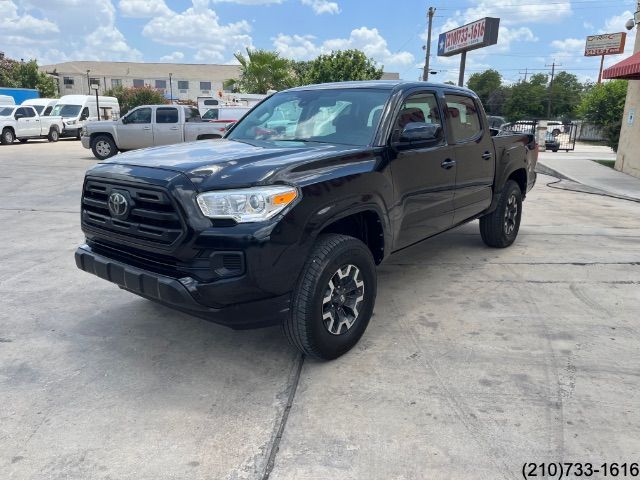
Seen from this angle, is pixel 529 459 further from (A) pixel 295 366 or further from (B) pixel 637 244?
(B) pixel 637 244

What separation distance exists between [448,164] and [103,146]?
50.8ft

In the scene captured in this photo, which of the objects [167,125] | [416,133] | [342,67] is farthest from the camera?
[342,67]

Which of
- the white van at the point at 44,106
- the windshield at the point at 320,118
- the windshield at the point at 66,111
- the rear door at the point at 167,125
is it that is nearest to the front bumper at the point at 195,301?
the windshield at the point at 320,118

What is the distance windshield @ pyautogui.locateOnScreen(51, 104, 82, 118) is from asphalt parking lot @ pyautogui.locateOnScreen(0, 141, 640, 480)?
81.8ft

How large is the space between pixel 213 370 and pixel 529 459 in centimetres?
194

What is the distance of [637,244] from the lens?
668 centimetres

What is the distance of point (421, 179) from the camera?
13.8ft

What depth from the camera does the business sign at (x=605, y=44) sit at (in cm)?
5681

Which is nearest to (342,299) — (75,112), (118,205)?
(118,205)

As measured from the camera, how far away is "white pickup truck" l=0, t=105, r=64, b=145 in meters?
23.3

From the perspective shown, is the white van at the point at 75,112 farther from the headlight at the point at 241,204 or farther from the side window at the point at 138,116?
the headlight at the point at 241,204

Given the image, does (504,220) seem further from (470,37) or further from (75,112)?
(470,37)

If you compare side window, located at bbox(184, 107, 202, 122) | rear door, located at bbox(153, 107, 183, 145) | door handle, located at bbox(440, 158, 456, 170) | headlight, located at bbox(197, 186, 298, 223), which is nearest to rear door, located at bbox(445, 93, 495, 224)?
door handle, located at bbox(440, 158, 456, 170)

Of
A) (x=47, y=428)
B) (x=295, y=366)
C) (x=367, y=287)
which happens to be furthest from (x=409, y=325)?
(x=47, y=428)
